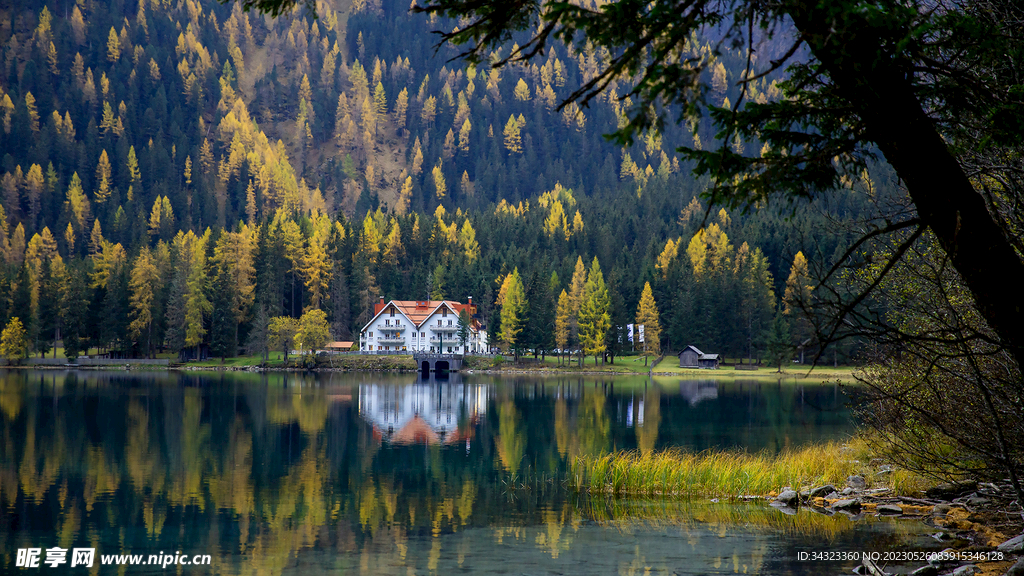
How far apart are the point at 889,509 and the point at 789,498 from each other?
9.47 feet

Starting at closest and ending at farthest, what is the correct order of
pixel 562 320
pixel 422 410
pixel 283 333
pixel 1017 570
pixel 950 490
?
pixel 1017 570 → pixel 950 490 → pixel 422 410 → pixel 283 333 → pixel 562 320

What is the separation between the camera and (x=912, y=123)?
288 inches

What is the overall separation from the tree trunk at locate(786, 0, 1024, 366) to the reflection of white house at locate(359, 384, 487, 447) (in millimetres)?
32394

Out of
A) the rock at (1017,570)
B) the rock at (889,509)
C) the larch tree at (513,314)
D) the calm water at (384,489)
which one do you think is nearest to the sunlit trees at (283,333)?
the larch tree at (513,314)

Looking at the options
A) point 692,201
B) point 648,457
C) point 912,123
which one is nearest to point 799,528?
point 648,457

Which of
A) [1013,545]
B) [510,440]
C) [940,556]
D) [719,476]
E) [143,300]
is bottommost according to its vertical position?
[510,440]

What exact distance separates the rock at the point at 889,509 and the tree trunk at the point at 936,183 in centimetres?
1380

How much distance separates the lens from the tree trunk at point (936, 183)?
7.23 metres

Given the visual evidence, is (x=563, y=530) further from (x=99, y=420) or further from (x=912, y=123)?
(x=99, y=420)

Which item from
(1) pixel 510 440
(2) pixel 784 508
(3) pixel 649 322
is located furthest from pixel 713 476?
(3) pixel 649 322

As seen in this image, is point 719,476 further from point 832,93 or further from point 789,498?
point 832,93

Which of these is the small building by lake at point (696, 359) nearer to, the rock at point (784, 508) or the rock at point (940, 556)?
the rock at point (784, 508)

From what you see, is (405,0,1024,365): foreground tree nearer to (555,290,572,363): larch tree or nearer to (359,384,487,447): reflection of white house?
(359,384,487,447): reflection of white house

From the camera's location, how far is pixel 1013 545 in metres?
14.0
